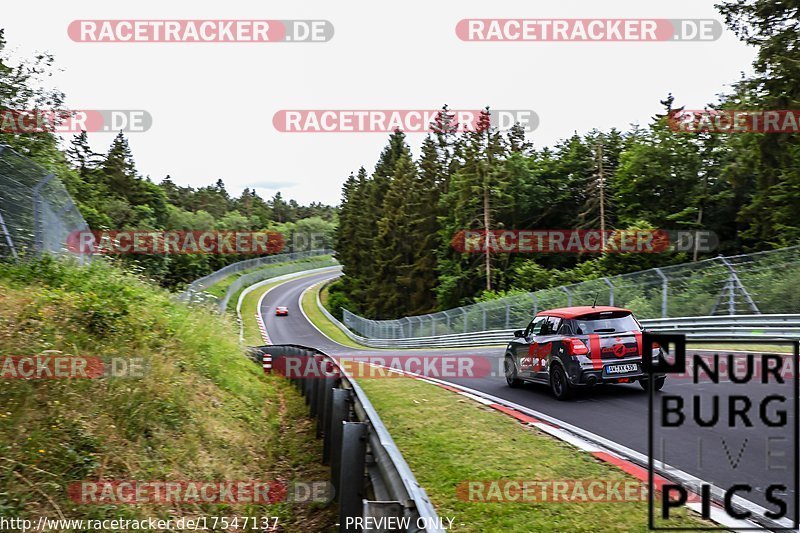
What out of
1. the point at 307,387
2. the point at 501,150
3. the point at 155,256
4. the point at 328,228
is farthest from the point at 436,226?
the point at 328,228

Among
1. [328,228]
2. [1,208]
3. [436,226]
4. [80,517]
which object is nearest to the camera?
[80,517]

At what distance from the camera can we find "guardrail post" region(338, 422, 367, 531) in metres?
5.08

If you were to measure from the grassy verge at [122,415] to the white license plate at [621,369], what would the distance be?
458cm

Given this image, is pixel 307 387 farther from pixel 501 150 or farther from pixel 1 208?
pixel 501 150

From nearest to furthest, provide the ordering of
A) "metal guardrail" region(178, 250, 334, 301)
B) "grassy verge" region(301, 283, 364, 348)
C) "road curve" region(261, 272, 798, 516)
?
1. "road curve" region(261, 272, 798, 516)
2. "grassy verge" region(301, 283, 364, 348)
3. "metal guardrail" region(178, 250, 334, 301)

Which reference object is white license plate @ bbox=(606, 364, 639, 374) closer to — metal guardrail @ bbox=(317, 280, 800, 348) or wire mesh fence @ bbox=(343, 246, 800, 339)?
metal guardrail @ bbox=(317, 280, 800, 348)

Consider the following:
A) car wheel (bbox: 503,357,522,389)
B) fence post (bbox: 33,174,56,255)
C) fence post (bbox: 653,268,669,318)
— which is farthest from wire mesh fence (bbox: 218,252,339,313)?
car wheel (bbox: 503,357,522,389)

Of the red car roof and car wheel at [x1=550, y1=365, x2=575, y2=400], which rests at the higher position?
the red car roof

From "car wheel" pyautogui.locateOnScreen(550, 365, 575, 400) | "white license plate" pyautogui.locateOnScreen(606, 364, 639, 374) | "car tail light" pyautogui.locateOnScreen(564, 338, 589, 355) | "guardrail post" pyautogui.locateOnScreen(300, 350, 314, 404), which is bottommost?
"guardrail post" pyautogui.locateOnScreen(300, 350, 314, 404)

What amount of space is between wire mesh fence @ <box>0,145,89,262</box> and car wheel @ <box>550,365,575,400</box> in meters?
8.15

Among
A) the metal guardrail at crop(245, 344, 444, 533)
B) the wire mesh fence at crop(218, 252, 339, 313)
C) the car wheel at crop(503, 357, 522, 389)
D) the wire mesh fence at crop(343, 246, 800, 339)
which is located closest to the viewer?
the metal guardrail at crop(245, 344, 444, 533)

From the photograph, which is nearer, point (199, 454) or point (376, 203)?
point (199, 454)

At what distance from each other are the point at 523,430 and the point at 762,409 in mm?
2739

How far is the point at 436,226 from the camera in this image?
6309 cm
